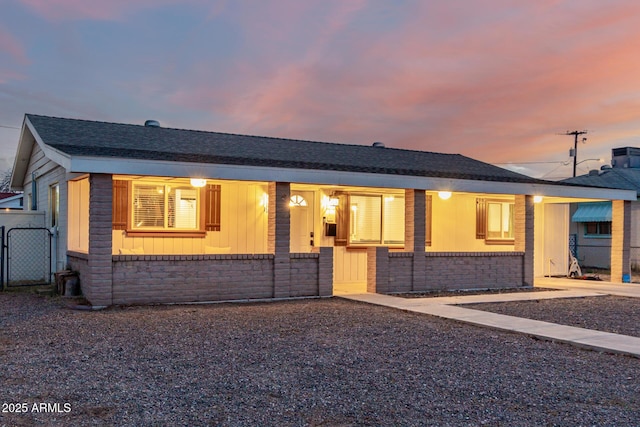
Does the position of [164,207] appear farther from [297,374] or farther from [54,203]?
[297,374]

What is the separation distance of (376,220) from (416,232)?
6.73 feet

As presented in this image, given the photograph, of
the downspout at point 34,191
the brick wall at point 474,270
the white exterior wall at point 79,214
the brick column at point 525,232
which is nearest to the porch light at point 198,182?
the white exterior wall at point 79,214

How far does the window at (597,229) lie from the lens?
2424 centimetres

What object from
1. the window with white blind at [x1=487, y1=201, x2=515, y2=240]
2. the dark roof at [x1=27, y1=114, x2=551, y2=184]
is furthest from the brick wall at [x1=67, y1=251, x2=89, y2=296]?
the window with white blind at [x1=487, y1=201, x2=515, y2=240]

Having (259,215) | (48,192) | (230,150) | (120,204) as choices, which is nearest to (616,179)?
(259,215)

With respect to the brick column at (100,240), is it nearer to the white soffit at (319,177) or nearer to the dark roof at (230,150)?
the white soffit at (319,177)

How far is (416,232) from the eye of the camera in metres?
13.3

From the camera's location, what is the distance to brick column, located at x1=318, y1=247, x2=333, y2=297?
1214cm

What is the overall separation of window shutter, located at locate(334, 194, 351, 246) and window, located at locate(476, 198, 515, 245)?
4662 millimetres

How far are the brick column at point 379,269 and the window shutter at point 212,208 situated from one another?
3.77 meters

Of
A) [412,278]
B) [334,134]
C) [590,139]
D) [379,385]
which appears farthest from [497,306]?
[590,139]

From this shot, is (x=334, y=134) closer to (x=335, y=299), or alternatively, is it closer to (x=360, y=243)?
(x=360, y=243)

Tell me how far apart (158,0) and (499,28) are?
26.5 feet

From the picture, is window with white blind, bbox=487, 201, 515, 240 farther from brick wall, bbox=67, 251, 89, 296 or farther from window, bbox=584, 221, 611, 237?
brick wall, bbox=67, 251, 89, 296
